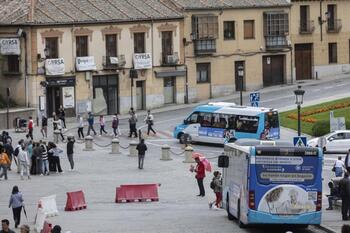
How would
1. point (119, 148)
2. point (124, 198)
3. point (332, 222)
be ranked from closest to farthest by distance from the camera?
point (332, 222) → point (124, 198) → point (119, 148)

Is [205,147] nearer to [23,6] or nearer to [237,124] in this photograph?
[237,124]

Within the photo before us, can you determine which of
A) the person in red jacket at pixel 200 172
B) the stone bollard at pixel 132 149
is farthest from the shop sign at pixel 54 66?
the person in red jacket at pixel 200 172

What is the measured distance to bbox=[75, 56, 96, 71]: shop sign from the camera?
3118 inches

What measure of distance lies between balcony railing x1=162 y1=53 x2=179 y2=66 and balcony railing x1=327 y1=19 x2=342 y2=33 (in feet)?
47.3

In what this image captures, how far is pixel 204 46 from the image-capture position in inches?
3388

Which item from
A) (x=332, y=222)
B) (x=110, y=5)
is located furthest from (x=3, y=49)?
(x=332, y=222)

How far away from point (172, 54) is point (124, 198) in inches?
1514

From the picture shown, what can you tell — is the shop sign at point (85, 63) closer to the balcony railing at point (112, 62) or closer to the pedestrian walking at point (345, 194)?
the balcony railing at point (112, 62)

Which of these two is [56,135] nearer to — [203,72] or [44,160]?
[44,160]

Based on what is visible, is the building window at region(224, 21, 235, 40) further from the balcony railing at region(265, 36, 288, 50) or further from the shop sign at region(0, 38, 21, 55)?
the shop sign at region(0, 38, 21, 55)

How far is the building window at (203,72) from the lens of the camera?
86.1 m

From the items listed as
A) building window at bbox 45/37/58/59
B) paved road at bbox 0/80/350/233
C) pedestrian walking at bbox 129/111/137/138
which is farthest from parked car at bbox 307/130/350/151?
building window at bbox 45/37/58/59

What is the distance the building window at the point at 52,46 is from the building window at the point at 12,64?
6.63 ft

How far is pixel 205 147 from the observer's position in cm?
6681
